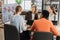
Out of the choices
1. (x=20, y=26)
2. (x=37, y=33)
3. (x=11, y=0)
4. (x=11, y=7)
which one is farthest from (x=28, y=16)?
(x=37, y=33)

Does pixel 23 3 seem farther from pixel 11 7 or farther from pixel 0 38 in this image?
pixel 0 38

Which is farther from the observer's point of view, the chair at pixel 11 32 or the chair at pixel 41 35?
the chair at pixel 11 32

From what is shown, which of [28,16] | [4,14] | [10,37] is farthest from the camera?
[4,14]

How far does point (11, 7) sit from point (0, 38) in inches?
40.8

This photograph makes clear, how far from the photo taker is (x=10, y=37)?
3.07m

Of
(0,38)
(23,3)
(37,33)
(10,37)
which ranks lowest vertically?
(0,38)

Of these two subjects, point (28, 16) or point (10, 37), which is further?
point (28, 16)

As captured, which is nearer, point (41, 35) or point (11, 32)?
point (41, 35)

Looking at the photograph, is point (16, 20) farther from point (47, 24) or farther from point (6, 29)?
point (47, 24)

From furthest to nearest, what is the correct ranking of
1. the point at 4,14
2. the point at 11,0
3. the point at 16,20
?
the point at 11,0, the point at 4,14, the point at 16,20

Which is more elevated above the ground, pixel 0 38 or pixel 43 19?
pixel 43 19

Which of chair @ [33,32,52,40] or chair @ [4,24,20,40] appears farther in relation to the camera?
chair @ [4,24,20,40]

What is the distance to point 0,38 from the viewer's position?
16.0ft

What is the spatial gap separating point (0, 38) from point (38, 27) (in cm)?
233
